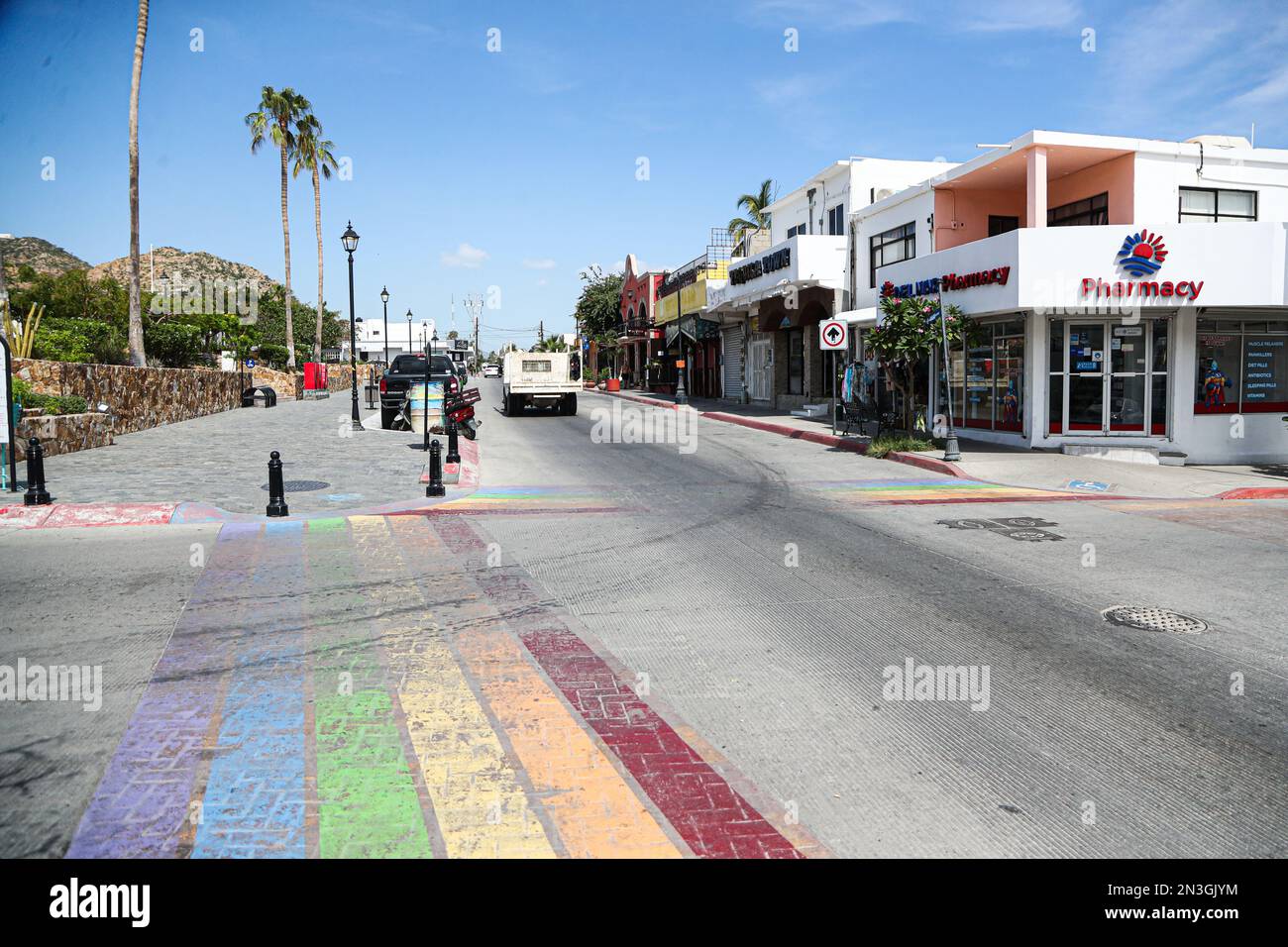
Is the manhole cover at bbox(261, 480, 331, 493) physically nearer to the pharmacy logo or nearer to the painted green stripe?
the painted green stripe

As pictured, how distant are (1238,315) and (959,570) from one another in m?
14.1

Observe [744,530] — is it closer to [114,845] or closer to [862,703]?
[862,703]

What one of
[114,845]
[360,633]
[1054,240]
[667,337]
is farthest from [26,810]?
[667,337]

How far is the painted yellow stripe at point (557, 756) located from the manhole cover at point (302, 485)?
773cm

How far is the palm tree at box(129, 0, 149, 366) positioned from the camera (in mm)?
27922

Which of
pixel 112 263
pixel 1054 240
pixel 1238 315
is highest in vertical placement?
pixel 112 263

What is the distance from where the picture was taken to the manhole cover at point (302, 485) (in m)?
14.2

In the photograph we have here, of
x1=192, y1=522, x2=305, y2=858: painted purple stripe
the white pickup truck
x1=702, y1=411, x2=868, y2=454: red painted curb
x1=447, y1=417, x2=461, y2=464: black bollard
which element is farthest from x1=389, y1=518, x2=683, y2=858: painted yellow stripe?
the white pickup truck

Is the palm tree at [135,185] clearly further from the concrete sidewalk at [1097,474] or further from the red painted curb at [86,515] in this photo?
the concrete sidewalk at [1097,474]

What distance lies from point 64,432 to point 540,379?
16695 millimetres

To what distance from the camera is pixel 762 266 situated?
32750 millimetres

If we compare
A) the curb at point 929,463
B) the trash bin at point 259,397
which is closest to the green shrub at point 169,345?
the trash bin at point 259,397

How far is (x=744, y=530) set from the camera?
1120 centimetres

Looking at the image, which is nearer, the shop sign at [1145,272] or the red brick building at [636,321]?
the shop sign at [1145,272]
